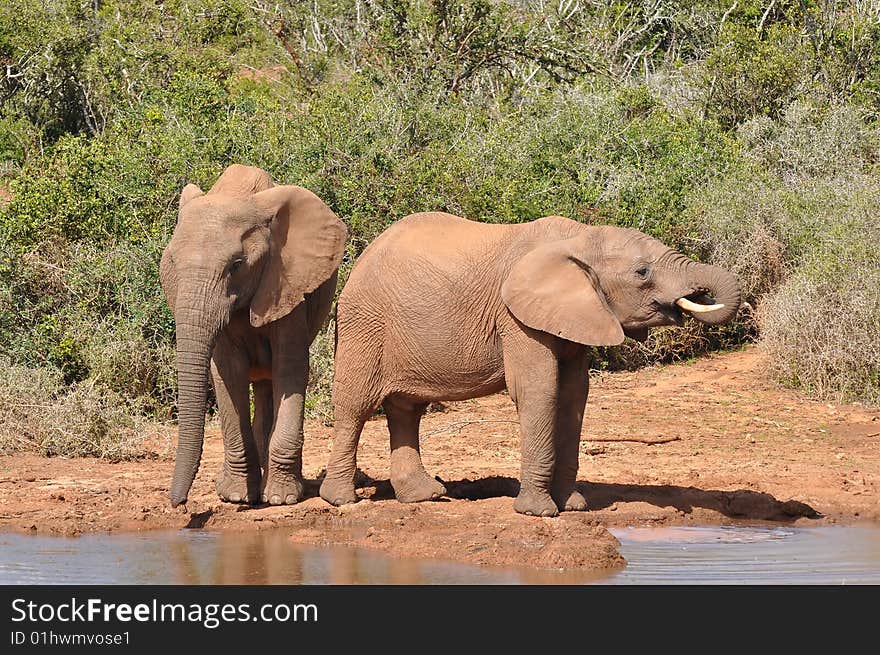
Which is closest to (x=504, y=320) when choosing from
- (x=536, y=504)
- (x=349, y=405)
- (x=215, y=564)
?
(x=536, y=504)

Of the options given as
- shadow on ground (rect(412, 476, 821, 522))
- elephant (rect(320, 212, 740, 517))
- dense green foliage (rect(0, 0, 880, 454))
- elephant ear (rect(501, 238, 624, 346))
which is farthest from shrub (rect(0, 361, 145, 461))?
elephant ear (rect(501, 238, 624, 346))

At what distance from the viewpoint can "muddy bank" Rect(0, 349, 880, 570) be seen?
824 cm

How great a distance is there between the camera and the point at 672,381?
13.8m

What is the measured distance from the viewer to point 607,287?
830 centimetres

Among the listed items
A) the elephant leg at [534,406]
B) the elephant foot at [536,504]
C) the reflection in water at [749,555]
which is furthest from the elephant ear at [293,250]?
the reflection in water at [749,555]

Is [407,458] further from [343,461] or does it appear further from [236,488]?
[236,488]

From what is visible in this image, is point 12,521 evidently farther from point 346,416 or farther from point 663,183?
point 663,183

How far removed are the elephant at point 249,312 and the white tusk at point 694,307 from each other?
2.21 m

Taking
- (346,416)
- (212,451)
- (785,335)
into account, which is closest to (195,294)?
(346,416)

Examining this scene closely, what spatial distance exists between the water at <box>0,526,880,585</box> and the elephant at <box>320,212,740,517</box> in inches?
31.9

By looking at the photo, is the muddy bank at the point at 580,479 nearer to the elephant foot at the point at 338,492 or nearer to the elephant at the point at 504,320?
the elephant foot at the point at 338,492

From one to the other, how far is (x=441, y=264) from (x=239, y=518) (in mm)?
2004

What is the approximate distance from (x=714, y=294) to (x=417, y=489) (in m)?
2.32

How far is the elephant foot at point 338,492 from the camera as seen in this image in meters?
8.95
